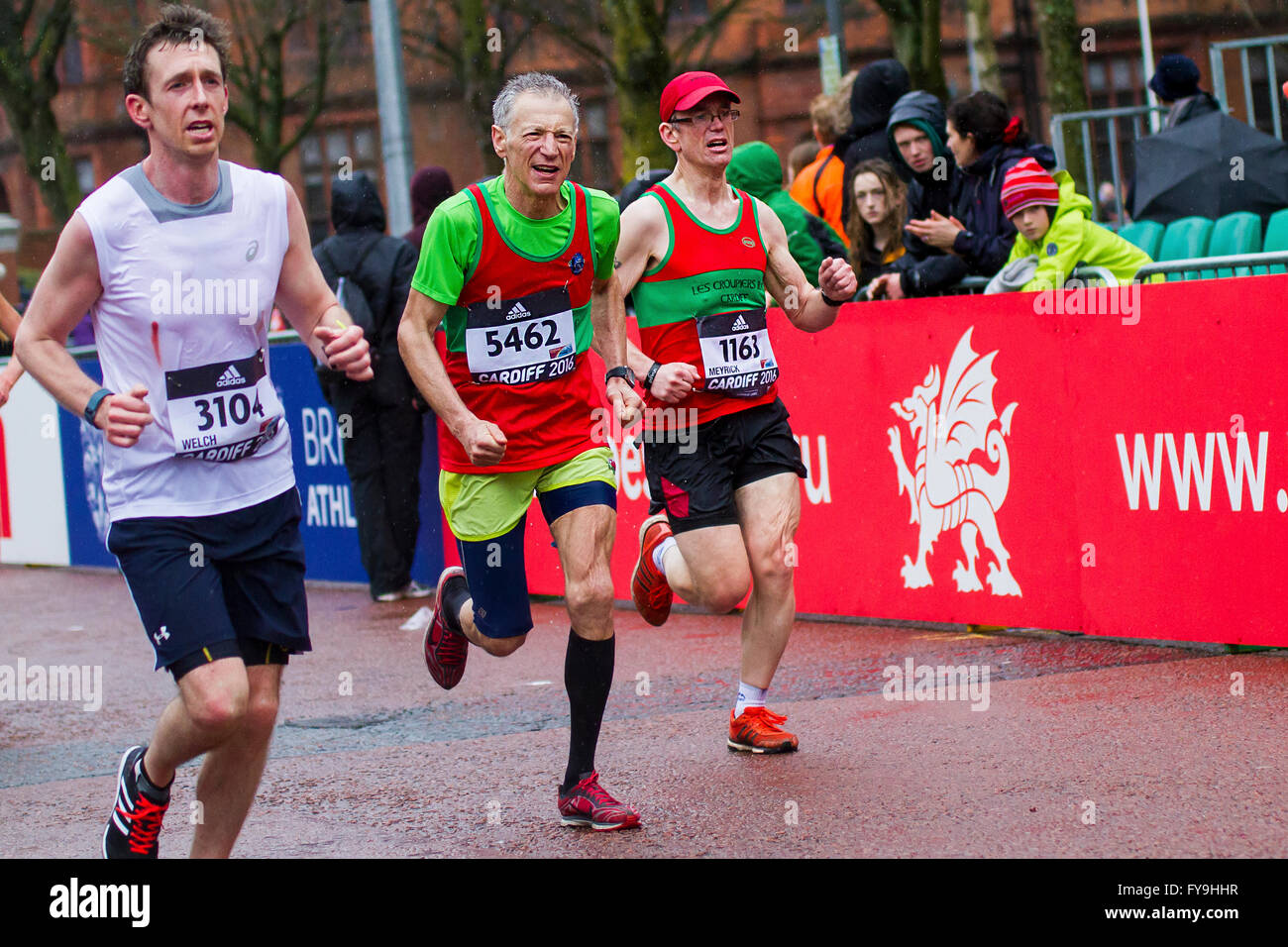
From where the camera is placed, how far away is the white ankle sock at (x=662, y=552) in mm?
6727

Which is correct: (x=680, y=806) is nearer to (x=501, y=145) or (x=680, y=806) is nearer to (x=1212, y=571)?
(x=501, y=145)

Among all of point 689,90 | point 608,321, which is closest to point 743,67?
point 689,90

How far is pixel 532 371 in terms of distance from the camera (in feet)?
18.5

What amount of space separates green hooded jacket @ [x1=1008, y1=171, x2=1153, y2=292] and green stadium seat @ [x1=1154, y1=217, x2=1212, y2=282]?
138 cm

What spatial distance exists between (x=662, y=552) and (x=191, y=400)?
102 inches

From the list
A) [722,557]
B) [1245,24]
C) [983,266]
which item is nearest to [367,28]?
[1245,24]

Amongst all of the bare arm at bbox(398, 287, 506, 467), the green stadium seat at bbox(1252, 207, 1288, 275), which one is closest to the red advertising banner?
the green stadium seat at bbox(1252, 207, 1288, 275)

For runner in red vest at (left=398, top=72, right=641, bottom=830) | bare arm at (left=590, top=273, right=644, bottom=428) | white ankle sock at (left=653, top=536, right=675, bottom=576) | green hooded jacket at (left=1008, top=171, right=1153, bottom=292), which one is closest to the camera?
runner in red vest at (left=398, top=72, right=641, bottom=830)

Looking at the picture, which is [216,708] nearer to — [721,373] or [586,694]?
[586,694]

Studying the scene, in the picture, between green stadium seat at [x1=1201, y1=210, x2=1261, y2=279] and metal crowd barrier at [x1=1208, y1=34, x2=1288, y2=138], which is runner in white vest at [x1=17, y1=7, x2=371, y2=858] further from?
metal crowd barrier at [x1=1208, y1=34, x2=1288, y2=138]

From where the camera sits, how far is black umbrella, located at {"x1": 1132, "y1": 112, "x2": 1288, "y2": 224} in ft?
33.4

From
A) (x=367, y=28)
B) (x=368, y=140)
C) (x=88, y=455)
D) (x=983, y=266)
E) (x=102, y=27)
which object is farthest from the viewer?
(x=368, y=140)

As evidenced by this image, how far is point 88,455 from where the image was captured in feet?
48.7

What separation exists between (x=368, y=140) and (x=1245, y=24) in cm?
2026
